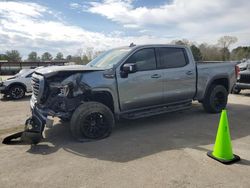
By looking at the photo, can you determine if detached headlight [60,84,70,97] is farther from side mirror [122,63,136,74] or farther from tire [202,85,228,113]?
tire [202,85,228,113]

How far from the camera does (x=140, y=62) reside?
6.21 meters

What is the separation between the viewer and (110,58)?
6398mm

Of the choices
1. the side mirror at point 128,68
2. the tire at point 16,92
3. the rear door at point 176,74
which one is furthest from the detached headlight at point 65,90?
the tire at point 16,92

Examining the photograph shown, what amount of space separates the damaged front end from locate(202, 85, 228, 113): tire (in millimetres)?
3872

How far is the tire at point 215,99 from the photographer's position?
760 centimetres

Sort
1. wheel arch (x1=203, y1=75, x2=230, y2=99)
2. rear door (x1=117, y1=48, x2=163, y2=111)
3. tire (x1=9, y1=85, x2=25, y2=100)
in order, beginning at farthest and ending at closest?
tire (x1=9, y1=85, x2=25, y2=100), wheel arch (x1=203, y1=75, x2=230, y2=99), rear door (x1=117, y1=48, x2=163, y2=111)

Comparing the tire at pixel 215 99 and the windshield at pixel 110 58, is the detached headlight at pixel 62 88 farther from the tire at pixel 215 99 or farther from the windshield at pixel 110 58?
the tire at pixel 215 99

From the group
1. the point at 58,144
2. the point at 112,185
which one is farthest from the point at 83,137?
the point at 112,185

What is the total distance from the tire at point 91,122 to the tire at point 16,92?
8187 mm

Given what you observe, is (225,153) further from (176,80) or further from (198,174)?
(176,80)

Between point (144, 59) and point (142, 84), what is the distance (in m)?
0.64

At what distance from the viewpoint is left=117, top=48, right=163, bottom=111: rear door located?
5906 millimetres

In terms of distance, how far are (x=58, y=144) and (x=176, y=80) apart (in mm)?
3335

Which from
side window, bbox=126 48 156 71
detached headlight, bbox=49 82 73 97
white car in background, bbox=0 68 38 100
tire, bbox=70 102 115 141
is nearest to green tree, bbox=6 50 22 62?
white car in background, bbox=0 68 38 100
